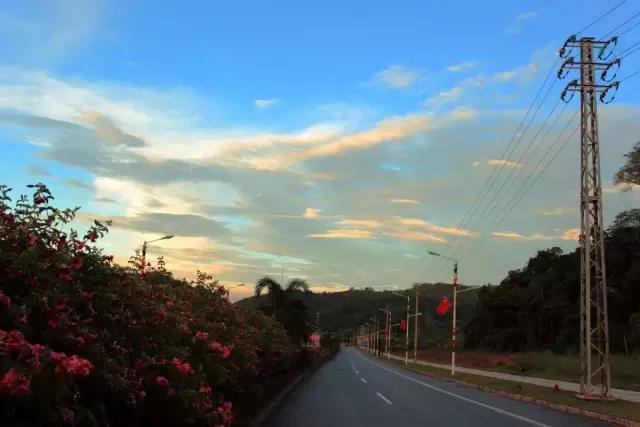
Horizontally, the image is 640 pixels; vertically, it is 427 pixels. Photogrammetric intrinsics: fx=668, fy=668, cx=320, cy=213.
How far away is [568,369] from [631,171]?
62.0ft

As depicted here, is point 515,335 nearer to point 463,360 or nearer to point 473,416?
point 463,360

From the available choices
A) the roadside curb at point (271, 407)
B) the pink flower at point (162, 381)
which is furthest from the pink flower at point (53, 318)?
the roadside curb at point (271, 407)

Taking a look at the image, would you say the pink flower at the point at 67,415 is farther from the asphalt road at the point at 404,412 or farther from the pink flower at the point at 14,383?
the asphalt road at the point at 404,412

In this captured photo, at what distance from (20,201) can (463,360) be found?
86857mm

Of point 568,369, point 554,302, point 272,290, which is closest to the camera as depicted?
point 272,290

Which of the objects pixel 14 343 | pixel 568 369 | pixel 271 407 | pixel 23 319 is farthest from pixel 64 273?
pixel 568 369

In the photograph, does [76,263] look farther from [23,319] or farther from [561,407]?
[561,407]

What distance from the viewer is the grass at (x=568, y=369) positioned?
144 ft

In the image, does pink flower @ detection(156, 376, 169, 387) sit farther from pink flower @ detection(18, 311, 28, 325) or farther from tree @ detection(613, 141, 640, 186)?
tree @ detection(613, 141, 640, 186)

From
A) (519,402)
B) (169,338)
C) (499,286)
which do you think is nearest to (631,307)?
(499,286)

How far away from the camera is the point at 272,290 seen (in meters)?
40.0

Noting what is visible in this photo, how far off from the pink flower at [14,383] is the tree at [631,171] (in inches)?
2458

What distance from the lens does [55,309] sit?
4.17 m

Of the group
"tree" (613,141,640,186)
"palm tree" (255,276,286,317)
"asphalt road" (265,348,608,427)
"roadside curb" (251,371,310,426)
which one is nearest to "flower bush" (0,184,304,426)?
"roadside curb" (251,371,310,426)
